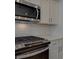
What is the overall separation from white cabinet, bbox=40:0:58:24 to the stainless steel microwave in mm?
565

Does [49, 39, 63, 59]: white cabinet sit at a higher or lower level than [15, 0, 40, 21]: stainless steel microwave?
lower

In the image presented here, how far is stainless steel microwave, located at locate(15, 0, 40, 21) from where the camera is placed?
1.67m

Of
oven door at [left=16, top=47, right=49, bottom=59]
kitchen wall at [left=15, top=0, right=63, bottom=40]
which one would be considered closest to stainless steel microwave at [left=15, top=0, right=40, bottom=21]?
kitchen wall at [left=15, top=0, right=63, bottom=40]

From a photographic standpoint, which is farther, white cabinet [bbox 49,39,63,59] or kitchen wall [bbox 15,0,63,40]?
white cabinet [bbox 49,39,63,59]

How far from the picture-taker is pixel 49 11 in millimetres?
3201

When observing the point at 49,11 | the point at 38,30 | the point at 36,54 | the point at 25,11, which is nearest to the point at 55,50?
the point at 38,30

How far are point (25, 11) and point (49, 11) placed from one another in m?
1.49

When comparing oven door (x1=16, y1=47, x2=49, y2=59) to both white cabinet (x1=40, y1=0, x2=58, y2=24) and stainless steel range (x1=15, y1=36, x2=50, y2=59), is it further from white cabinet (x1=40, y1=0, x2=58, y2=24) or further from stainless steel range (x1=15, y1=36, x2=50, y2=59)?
white cabinet (x1=40, y1=0, x2=58, y2=24)

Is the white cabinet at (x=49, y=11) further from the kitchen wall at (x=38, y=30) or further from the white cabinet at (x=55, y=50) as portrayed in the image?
the white cabinet at (x=55, y=50)
